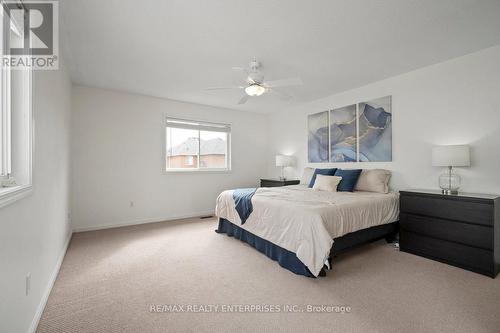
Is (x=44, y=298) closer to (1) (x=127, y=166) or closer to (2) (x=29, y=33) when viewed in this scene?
(2) (x=29, y=33)

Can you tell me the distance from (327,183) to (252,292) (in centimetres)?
226

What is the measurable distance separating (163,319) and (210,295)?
16.1 inches

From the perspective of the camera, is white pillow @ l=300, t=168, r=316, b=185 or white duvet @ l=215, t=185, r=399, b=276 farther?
white pillow @ l=300, t=168, r=316, b=185

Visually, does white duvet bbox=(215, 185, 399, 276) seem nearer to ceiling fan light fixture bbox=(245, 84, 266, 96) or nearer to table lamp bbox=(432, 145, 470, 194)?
table lamp bbox=(432, 145, 470, 194)

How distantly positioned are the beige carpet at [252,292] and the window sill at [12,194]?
3.22 ft

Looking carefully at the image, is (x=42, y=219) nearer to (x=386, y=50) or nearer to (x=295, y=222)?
(x=295, y=222)

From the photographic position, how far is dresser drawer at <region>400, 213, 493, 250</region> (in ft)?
7.40

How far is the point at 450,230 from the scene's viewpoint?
2479 mm

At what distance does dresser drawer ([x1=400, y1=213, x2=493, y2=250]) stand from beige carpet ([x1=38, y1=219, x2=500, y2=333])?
0.33m

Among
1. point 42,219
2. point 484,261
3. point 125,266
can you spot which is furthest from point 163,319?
point 484,261

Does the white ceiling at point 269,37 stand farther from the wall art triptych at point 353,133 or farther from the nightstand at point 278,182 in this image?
the nightstand at point 278,182

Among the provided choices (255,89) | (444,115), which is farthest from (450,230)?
(255,89)

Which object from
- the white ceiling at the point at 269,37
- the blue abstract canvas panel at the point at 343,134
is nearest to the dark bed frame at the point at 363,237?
the blue abstract canvas panel at the point at 343,134

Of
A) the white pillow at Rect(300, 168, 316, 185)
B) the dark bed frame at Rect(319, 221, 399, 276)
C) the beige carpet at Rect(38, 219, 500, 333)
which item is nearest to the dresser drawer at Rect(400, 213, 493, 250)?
the dark bed frame at Rect(319, 221, 399, 276)
